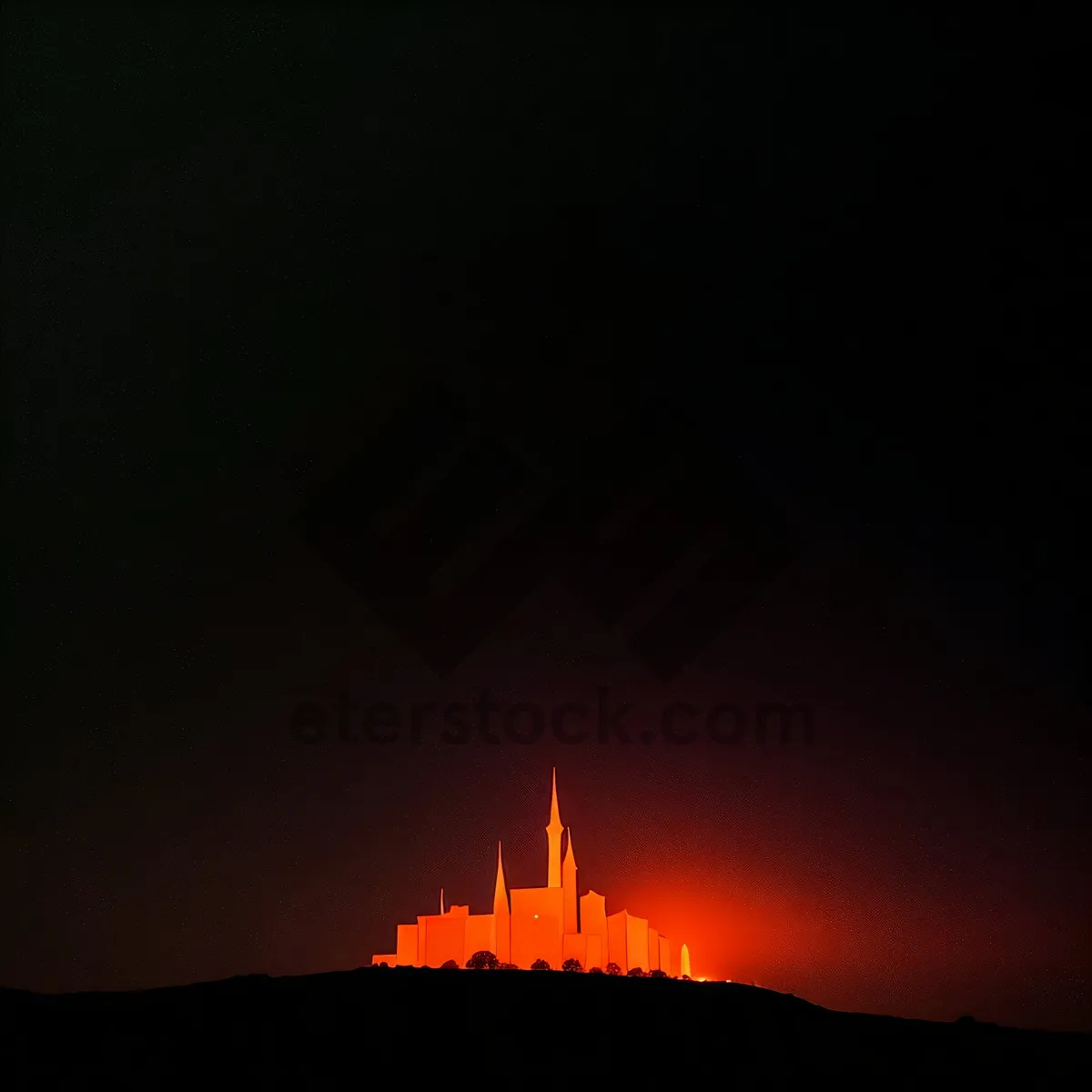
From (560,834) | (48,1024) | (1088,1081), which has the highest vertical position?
(560,834)

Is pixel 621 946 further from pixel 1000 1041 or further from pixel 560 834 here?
pixel 1000 1041

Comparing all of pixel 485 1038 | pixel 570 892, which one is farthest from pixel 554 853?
pixel 485 1038

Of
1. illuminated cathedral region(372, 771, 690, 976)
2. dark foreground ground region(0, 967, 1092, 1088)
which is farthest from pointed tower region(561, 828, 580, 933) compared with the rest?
dark foreground ground region(0, 967, 1092, 1088)

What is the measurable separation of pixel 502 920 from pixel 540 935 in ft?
5.33

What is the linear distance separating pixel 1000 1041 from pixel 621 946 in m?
19.5

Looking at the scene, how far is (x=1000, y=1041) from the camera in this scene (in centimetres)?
2158

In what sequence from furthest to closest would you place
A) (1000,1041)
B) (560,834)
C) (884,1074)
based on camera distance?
(560,834) → (1000,1041) → (884,1074)

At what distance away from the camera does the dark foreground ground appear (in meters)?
16.9

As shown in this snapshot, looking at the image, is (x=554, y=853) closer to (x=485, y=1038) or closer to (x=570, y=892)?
(x=570, y=892)

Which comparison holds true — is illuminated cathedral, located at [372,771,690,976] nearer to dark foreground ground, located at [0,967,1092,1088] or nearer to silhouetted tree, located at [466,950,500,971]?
silhouetted tree, located at [466,950,500,971]

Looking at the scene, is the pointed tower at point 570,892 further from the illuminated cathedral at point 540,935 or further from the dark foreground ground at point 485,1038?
the dark foreground ground at point 485,1038

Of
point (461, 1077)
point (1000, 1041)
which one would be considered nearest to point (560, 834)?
point (1000, 1041)

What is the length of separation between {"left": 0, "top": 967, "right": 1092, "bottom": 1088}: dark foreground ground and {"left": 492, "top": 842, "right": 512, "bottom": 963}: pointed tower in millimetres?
19562

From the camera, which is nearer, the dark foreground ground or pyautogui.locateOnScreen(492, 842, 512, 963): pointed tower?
the dark foreground ground
